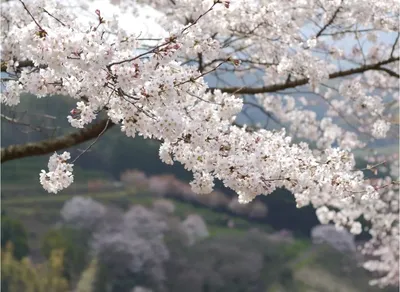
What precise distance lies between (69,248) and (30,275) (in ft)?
3.42

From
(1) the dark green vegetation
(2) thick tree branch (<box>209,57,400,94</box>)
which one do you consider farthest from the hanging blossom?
(1) the dark green vegetation

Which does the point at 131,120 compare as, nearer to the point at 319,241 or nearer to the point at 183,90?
the point at 183,90

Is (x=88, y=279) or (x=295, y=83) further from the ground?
(x=295, y=83)

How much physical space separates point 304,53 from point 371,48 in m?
1.21

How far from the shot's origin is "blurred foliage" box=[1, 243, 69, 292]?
1152 centimetres

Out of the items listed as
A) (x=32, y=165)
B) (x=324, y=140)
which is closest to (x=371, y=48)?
(x=324, y=140)

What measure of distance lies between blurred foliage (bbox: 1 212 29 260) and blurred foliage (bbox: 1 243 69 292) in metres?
0.12

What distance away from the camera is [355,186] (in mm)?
2387

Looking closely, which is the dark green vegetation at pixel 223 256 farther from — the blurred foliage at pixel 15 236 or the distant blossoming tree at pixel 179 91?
the distant blossoming tree at pixel 179 91

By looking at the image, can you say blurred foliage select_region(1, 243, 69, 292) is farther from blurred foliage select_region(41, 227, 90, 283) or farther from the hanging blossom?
the hanging blossom

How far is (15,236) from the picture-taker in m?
11.9

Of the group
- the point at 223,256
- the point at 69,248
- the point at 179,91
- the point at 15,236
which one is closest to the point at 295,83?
the point at 179,91

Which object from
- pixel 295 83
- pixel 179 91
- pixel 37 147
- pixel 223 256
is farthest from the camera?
pixel 223 256

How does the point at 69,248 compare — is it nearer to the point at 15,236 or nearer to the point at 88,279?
the point at 88,279
